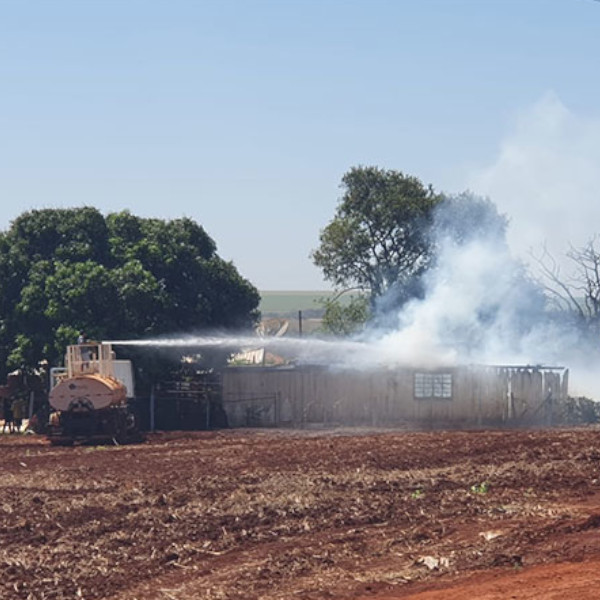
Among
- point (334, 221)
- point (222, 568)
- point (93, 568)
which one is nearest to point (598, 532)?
point (222, 568)

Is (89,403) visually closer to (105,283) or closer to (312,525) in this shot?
(105,283)

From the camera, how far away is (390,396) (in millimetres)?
43219

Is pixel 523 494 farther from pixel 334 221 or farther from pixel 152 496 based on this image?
pixel 334 221

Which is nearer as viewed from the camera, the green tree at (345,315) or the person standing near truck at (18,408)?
the person standing near truck at (18,408)

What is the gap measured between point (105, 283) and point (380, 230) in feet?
62.9

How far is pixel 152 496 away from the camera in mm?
22312

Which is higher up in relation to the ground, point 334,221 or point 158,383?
point 334,221

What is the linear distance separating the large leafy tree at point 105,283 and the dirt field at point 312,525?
44.1ft

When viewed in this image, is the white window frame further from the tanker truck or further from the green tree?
the green tree

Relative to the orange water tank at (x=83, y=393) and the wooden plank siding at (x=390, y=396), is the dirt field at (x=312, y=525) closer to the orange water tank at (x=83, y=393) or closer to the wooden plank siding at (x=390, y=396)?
the orange water tank at (x=83, y=393)

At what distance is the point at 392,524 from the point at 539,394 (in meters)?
24.7

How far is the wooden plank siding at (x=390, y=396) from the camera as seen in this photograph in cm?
4216

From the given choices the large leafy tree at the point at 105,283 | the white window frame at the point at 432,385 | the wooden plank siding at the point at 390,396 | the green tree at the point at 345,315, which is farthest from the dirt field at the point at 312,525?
the green tree at the point at 345,315

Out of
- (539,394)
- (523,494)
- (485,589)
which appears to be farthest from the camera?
(539,394)
